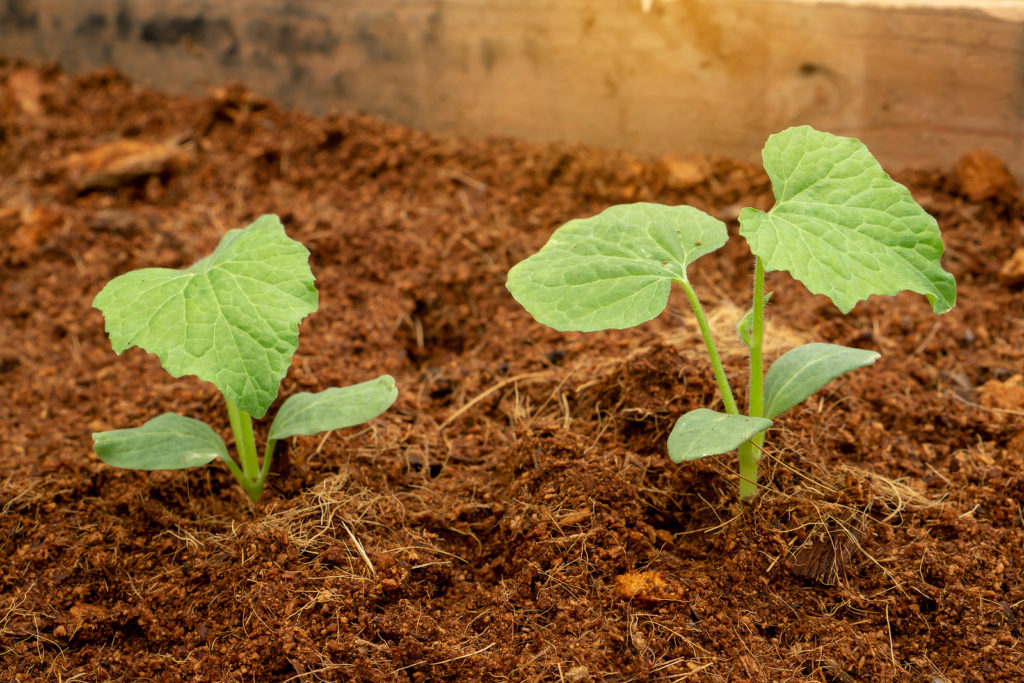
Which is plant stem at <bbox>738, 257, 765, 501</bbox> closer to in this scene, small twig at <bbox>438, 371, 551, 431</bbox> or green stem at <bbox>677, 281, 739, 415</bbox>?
green stem at <bbox>677, 281, 739, 415</bbox>

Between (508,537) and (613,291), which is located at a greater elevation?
(613,291)

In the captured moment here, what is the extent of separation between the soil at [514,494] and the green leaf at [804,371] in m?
0.14

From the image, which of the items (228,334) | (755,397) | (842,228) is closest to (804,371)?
(755,397)

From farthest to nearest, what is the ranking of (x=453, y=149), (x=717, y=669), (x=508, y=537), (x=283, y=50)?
(x=283, y=50)
(x=453, y=149)
(x=508, y=537)
(x=717, y=669)

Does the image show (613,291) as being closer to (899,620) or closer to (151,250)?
(899,620)

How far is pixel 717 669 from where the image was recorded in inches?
53.5

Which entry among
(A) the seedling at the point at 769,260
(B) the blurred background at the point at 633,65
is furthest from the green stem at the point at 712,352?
(B) the blurred background at the point at 633,65

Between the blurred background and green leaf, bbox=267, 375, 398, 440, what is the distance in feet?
5.01

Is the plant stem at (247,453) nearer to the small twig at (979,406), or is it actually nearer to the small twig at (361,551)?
the small twig at (361,551)

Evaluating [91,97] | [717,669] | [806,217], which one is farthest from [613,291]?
[91,97]

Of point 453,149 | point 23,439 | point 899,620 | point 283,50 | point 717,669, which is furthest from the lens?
point 283,50

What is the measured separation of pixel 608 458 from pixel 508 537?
0.24 metres

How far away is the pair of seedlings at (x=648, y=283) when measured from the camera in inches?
53.7

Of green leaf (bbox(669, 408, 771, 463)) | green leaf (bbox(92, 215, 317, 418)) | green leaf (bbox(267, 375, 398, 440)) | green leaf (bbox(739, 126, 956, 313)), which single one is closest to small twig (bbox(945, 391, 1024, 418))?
green leaf (bbox(739, 126, 956, 313))
